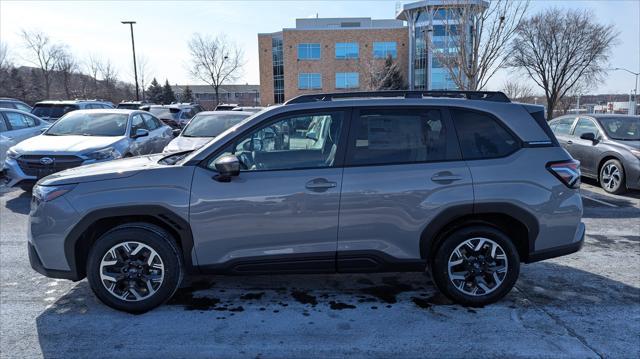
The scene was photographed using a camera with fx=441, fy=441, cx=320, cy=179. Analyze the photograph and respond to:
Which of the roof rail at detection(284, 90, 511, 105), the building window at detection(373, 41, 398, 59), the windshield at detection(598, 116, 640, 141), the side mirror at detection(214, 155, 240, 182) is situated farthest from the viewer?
the building window at detection(373, 41, 398, 59)

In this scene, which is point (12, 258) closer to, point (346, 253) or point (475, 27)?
point (346, 253)

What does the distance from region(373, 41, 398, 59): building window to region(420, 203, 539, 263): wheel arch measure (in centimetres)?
5074

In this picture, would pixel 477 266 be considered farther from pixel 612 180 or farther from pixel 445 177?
pixel 612 180

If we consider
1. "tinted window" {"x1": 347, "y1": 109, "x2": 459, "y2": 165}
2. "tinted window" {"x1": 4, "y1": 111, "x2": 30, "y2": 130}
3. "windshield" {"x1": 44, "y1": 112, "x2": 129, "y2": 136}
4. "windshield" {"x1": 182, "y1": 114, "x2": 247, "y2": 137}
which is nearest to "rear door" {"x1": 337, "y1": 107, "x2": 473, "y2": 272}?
"tinted window" {"x1": 347, "y1": 109, "x2": 459, "y2": 165}

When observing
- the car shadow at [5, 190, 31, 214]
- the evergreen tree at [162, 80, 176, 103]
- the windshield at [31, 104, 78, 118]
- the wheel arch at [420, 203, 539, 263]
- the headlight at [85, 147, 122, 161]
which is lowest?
the car shadow at [5, 190, 31, 214]

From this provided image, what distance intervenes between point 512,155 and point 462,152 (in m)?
0.43

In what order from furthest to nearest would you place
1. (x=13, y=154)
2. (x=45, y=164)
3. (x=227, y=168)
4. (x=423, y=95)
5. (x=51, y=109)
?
(x=51, y=109) < (x=13, y=154) < (x=45, y=164) < (x=423, y=95) < (x=227, y=168)

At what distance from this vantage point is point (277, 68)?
56312 millimetres

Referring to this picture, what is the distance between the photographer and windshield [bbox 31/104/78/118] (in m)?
14.5

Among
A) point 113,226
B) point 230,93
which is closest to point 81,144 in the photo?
point 113,226

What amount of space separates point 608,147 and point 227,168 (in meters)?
8.73

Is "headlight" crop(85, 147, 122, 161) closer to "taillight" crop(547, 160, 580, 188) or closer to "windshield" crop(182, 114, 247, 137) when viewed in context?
"windshield" crop(182, 114, 247, 137)

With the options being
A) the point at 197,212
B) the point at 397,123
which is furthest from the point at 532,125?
the point at 197,212

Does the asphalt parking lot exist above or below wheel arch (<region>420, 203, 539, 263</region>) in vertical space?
below
